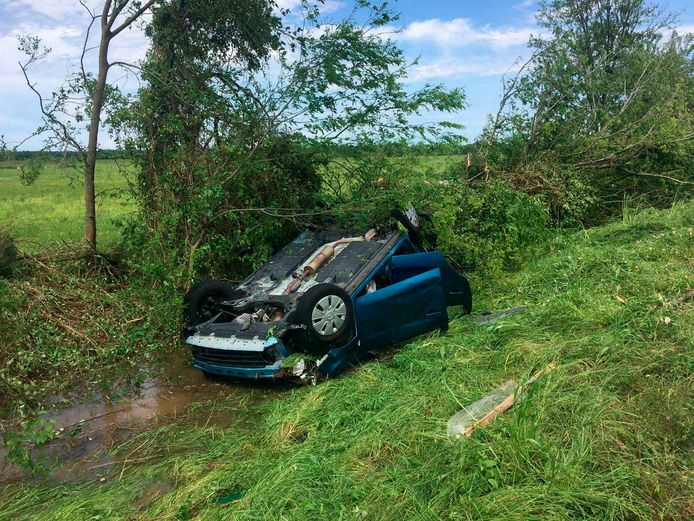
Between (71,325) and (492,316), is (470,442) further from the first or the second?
(71,325)

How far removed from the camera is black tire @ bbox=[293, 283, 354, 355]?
196 inches

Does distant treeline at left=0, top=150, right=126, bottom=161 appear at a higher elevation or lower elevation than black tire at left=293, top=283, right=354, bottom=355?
higher

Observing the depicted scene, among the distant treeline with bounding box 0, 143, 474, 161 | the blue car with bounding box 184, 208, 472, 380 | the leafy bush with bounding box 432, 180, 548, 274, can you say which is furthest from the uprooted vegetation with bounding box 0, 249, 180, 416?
the leafy bush with bounding box 432, 180, 548, 274

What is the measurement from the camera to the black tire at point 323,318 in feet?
16.4

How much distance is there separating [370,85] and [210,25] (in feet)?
9.77

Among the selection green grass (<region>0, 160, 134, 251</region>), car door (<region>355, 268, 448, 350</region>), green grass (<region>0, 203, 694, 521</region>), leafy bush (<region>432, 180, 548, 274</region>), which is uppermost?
green grass (<region>0, 160, 134, 251</region>)

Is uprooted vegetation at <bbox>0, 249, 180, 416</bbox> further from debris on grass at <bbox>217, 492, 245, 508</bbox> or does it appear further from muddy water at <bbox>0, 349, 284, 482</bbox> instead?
debris on grass at <bbox>217, 492, 245, 508</bbox>

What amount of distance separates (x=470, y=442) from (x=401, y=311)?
8.54 ft

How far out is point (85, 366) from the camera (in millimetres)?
5988

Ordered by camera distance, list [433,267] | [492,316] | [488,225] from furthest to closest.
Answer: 1. [488,225]
2. [433,267]
3. [492,316]

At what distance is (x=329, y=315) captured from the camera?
5.13 meters

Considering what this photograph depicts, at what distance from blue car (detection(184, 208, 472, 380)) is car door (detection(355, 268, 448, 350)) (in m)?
0.01

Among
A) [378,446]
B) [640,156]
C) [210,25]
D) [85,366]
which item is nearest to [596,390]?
[378,446]

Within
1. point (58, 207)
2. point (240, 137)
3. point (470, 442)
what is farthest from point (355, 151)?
point (58, 207)
